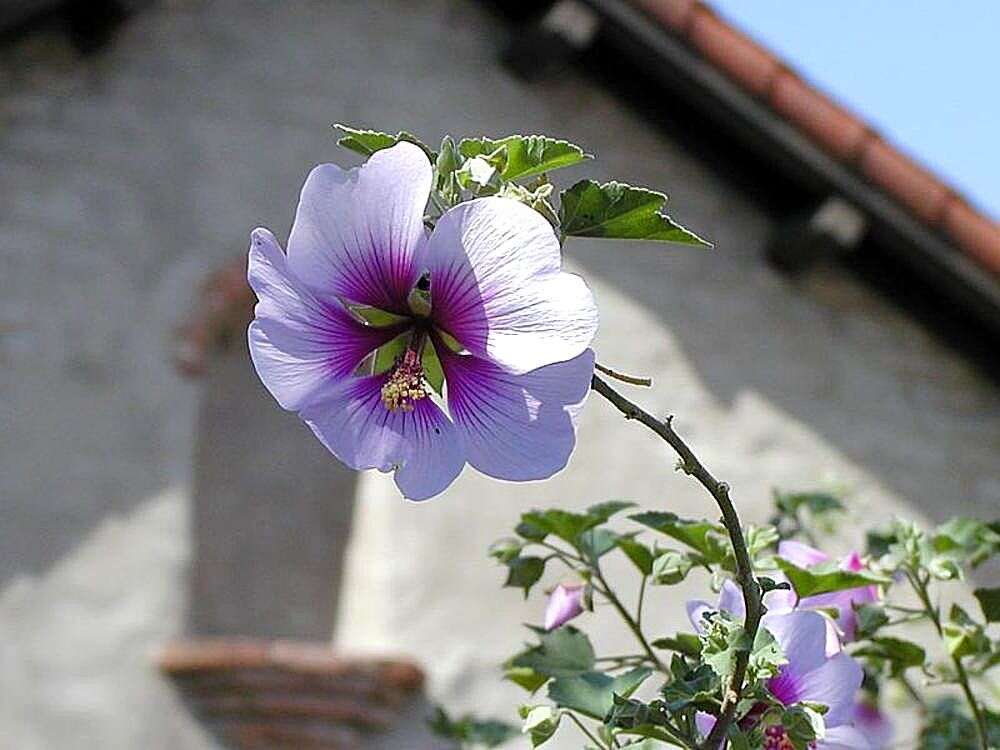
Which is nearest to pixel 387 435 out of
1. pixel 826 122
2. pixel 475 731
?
pixel 475 731

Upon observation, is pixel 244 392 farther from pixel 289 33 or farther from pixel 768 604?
pixel 768 604

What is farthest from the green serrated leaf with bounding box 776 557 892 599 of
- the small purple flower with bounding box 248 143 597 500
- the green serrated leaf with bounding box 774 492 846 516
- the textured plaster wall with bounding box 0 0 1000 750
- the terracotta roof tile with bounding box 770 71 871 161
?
the terracotta roof tile with bounding box 770 71 871 161

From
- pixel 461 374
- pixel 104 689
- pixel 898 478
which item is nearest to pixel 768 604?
pixel 461 374

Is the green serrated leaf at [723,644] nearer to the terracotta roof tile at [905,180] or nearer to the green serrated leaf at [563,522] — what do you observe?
the green serrated leaf at [563,522]

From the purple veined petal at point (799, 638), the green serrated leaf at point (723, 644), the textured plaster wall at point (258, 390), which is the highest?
the green serrated leaf at point (723, 644)

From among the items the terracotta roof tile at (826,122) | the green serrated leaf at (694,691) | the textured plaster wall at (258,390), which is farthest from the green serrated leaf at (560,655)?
the terracotta roof tile at (826,122)

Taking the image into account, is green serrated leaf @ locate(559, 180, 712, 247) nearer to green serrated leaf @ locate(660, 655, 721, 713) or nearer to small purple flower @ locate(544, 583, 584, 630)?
green serrated leaf @ locate(660, 655, 721, 713)
